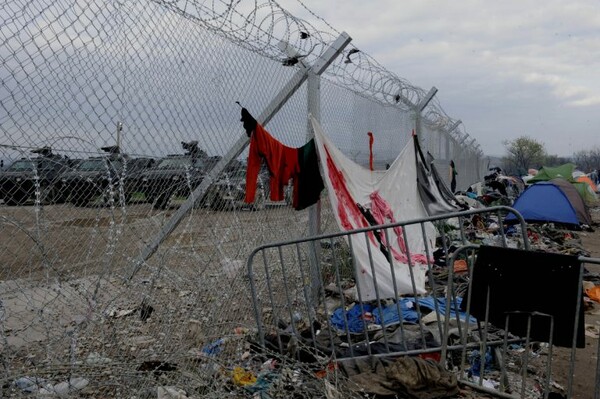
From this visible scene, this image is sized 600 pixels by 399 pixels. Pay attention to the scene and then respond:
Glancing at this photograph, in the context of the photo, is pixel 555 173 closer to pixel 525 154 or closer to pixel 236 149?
pixel 236 149

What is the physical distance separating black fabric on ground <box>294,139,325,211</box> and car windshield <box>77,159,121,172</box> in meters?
1.91

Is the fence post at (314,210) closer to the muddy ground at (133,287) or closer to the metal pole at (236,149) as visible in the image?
the metal pole at (236,149)

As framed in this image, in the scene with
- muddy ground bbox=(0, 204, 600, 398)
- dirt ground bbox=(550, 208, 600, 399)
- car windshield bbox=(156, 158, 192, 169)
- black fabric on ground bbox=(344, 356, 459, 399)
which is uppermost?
car windshield bbox=(156, 158, 192, 169)

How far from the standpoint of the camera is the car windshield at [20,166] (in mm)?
2512

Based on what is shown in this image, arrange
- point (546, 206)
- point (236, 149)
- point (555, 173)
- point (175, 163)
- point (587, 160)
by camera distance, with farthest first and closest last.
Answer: point (587, 160) < point (555, 173) < point (546, 206) < point (236, 149) < point (175, 163)

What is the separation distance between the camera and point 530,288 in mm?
3068

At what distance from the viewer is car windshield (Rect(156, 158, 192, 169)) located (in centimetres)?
346

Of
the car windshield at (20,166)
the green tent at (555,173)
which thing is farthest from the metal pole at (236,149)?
the green tent at (555,173)

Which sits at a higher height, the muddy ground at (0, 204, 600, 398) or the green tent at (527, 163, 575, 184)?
the green tent at (527, 163, 575, 184)

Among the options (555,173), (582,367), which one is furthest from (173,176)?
(555,173)

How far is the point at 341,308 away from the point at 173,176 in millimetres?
2293

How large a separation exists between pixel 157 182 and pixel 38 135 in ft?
4.04

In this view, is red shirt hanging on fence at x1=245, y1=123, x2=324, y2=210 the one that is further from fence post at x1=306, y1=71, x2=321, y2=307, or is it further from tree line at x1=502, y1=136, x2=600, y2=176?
tree line at x1=502, y1=136, x2=600, y2=176

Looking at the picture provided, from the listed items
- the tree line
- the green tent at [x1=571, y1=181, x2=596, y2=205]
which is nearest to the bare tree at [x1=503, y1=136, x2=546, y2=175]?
the tree line
